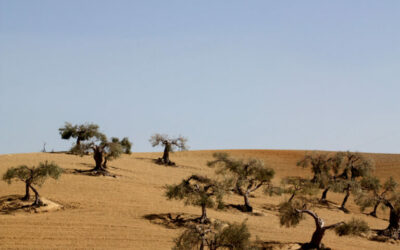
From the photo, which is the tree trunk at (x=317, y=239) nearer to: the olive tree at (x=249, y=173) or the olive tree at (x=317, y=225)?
the olive tree at (x=317, y=225)

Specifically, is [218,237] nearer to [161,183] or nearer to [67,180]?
[67,180]

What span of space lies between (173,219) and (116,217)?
408 cm

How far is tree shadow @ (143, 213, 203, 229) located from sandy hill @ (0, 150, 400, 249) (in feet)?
0.94

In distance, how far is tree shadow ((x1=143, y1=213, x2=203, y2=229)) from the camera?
28375 mm

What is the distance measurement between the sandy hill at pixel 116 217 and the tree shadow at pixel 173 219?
0.29 meters

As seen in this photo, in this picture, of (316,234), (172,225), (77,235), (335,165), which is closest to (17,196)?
(77,235)

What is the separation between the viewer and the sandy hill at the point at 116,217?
2353 centimetres

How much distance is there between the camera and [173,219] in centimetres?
2973

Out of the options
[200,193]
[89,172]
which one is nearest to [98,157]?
[89,172]

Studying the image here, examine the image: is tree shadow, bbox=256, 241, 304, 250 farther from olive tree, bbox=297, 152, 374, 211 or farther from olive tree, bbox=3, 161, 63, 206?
olive tree, bbox=297, 152, 374, 211

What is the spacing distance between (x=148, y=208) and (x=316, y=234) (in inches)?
529

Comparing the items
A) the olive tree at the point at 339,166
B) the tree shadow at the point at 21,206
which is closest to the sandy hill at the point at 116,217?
the tree shadow at the point at 21,206

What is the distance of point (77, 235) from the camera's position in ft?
78.8

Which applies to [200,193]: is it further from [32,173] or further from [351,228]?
[32,173]
